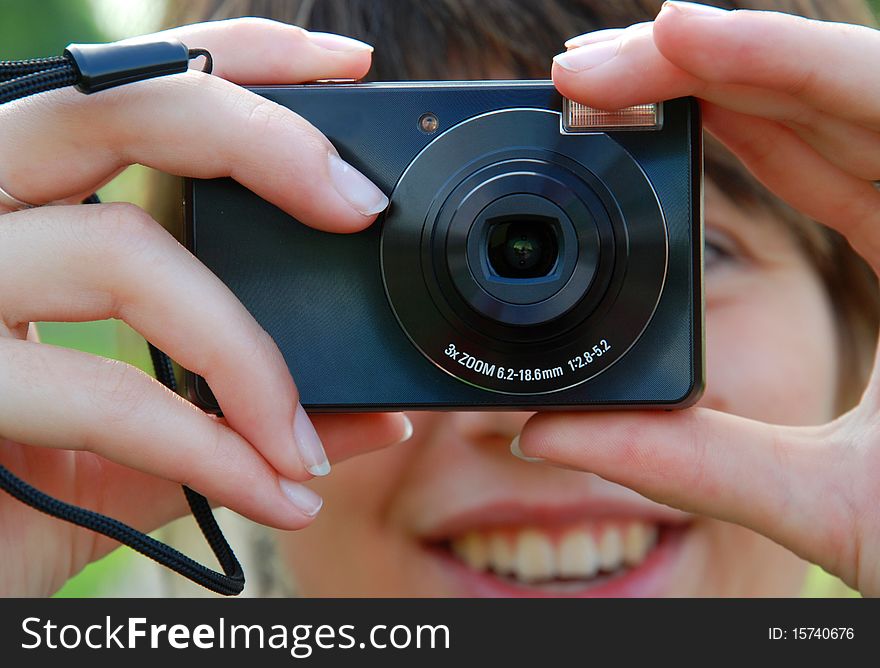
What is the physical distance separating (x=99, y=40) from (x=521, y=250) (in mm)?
3409

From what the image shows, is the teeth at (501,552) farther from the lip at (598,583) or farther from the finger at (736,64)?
the finger at (736,64)

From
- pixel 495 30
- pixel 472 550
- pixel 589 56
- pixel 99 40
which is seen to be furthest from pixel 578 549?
pixel 99 40

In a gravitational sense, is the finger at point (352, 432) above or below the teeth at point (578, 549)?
above

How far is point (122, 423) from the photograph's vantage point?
3.24 ft

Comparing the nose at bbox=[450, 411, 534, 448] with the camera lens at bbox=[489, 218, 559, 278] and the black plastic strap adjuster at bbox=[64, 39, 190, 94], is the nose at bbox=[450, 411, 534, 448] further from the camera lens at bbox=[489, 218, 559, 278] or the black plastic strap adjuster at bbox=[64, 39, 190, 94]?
the black plastic strap adjuster at bbox=[64, 39, 190, 94]

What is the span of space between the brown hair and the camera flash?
490 millimetres

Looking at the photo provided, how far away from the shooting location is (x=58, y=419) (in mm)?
981

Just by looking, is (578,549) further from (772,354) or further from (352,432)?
(352,432)

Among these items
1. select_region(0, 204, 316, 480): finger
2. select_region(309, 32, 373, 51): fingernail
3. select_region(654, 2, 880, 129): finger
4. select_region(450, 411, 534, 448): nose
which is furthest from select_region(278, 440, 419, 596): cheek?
select_region(654, 2, 880, 129): finger

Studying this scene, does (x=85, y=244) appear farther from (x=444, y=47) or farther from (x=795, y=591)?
(x=795, y=591)

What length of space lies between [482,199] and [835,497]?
1.90 ft

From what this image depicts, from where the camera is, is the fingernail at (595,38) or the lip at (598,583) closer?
the fingernail at (595,38)

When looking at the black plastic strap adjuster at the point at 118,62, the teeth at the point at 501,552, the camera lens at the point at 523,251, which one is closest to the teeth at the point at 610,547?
the teeth at the point at 501,552

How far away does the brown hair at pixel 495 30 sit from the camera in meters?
1.49
